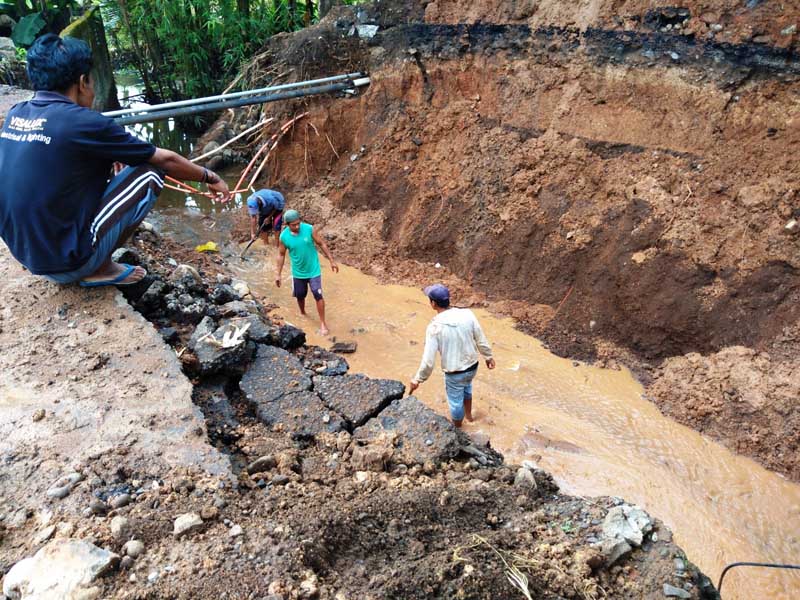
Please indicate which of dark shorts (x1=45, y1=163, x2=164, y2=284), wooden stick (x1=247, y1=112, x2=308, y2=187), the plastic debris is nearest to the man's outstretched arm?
dark shorts (x1=45, y1=163, x2=164, y2=284)

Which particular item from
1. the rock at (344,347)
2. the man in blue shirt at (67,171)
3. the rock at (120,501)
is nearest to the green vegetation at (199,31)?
the rock at (344,347)

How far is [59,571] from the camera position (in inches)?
87.1

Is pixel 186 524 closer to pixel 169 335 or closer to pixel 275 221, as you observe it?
pixel 169 335

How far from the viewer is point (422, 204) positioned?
7.71 meters

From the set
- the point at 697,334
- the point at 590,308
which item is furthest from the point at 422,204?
the point at 697,334

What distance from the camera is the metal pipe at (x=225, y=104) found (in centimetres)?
645

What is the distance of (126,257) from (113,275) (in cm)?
84

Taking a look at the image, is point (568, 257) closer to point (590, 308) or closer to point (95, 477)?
point (590, 308)

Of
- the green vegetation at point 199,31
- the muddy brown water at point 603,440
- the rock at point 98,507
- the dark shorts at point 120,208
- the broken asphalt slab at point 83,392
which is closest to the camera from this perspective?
the rock at point 98,507

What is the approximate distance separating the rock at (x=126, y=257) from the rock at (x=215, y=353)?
4.16ft

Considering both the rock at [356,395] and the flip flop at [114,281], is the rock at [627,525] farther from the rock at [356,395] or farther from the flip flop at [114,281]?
the flip flop at [114,281]

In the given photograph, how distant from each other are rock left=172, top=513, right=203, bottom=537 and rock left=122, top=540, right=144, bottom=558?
0.48 ft

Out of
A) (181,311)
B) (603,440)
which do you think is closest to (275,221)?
(181,311)

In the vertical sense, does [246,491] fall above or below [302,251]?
above
